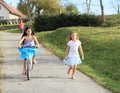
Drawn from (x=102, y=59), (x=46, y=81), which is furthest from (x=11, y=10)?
(x=46, y=81)

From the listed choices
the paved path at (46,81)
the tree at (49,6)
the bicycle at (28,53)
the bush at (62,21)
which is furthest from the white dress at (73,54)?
the tree at (49,6)

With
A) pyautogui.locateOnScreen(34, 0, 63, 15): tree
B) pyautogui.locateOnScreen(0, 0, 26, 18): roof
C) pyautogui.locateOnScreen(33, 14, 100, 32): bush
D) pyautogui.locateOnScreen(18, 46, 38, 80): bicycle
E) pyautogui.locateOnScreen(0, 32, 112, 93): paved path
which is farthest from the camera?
pyautogui.locateOnScreen(0, 0, 26, 18): roof

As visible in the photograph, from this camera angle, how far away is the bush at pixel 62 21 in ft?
148

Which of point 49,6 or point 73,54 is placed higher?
point 49,6

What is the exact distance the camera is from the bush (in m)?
45.2

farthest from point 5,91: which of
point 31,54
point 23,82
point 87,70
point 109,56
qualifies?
point 109,56

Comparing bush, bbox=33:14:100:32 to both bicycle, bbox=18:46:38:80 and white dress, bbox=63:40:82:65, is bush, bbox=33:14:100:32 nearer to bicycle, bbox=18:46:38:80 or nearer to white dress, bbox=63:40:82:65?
white dress, bbox=63:40:82:65

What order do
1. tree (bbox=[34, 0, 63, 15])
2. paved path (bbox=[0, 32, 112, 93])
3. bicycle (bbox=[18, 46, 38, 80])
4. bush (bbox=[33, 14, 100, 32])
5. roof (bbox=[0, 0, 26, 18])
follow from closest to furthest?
paved path (bbox=[0, 32, 112, 93]) → bicycle (bbox=[18, 46, 38, 80]) → bush (bbox=[33, 14, 100, 32]) → tree (bbox=[34, 0, 63, 15]) → roof (bbox=[0, 0, 26, 18])

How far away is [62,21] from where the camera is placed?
46812 mm

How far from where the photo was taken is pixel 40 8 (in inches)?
3888

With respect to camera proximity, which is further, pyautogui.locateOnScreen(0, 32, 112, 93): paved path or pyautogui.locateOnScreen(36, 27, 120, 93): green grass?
pyautogui.locateOnScreen(36, 27, 120, 93): green grass

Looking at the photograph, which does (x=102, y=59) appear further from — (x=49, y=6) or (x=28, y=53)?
(x=49, y=6)

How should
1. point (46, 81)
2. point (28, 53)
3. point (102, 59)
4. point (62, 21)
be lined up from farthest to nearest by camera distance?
1. point (62, 21)
2. point (102, 59)
3. point (28, 53)
4. point (46, 81)

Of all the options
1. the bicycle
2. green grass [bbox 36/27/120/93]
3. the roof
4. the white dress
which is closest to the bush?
green grass [bbox 36/27/120/93]
